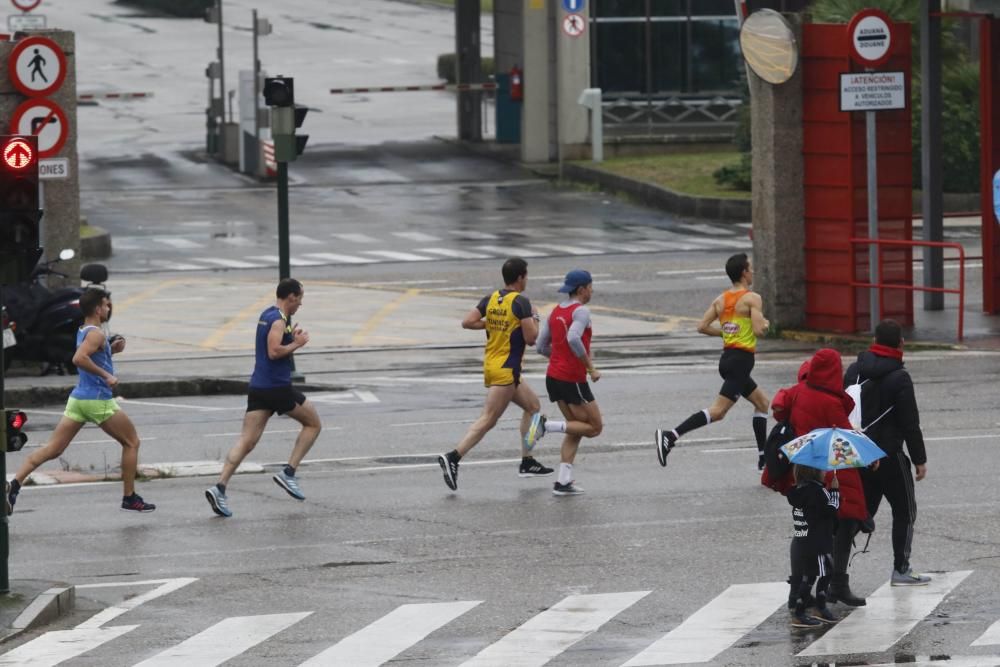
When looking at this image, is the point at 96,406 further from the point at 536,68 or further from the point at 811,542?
the point at 536,68

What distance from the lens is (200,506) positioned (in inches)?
614

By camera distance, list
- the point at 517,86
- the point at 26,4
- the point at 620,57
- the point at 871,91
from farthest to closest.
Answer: the point at 620,57 < the point at 517,86 < the point at 26,4 < the point at 871,91

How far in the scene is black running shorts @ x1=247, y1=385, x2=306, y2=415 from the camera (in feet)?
50.8

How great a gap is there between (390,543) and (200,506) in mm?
2250

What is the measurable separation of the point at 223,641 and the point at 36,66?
12389mm

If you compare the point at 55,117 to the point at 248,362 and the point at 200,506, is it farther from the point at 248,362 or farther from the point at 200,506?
the point at 200,506

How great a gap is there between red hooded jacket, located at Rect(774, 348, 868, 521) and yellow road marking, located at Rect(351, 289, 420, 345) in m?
14.4

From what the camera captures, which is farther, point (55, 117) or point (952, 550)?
point (55, 117)

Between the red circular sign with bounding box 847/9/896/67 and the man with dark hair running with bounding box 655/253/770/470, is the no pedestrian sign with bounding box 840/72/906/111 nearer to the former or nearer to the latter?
the red circular sign with bounding box 847/9/896/67

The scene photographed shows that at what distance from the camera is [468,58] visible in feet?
177

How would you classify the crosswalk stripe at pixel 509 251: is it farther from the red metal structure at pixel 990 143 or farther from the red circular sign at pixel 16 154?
the red circular sign at pixel 16 154

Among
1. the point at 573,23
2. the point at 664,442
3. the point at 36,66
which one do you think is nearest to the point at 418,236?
the point at 573,23

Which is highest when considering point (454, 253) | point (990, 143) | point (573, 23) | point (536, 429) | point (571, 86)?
point (573, 23)

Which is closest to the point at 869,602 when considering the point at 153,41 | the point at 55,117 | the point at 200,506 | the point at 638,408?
the point at 200,506
